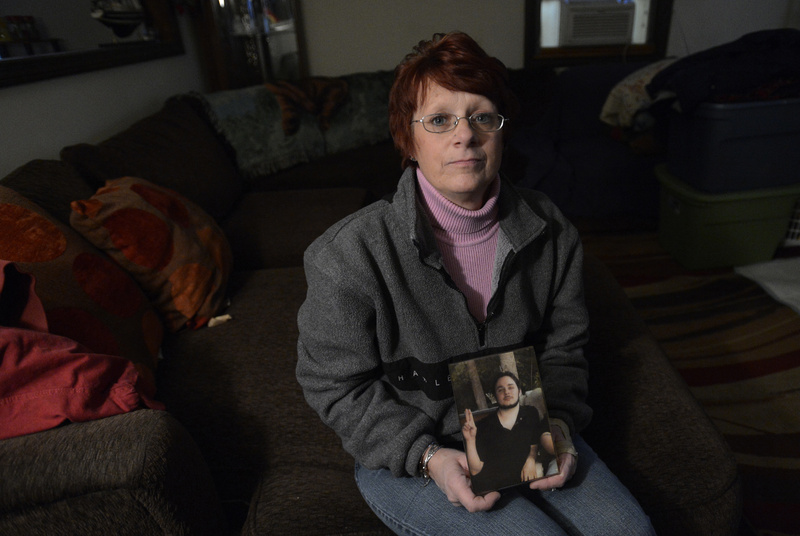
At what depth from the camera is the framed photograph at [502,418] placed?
74cm

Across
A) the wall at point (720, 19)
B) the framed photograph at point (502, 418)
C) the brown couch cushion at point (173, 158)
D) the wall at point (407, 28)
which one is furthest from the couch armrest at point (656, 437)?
the wall at point (720, 19)

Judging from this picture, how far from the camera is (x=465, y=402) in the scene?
0.74m

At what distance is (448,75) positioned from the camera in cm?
84

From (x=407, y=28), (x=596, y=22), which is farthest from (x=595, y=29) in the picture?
(x=407, y=28)

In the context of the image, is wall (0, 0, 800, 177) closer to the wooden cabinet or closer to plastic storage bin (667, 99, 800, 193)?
the wooden cabinet

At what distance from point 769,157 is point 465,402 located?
206cm

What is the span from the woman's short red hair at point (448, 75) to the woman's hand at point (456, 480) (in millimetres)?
526

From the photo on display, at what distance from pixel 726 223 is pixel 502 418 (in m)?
1.99

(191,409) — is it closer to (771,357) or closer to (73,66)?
(73,66)

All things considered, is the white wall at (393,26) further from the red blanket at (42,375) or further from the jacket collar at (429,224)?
the red blanket at (42,375)

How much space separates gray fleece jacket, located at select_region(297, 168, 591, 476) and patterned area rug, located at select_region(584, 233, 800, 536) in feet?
2.63

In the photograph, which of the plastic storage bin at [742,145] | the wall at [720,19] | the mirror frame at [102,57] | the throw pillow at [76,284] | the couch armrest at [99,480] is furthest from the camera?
the wall at [720,19]

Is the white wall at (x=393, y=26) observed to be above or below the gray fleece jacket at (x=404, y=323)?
above

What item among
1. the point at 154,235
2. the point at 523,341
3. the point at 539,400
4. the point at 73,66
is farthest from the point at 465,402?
the point at 73,66
